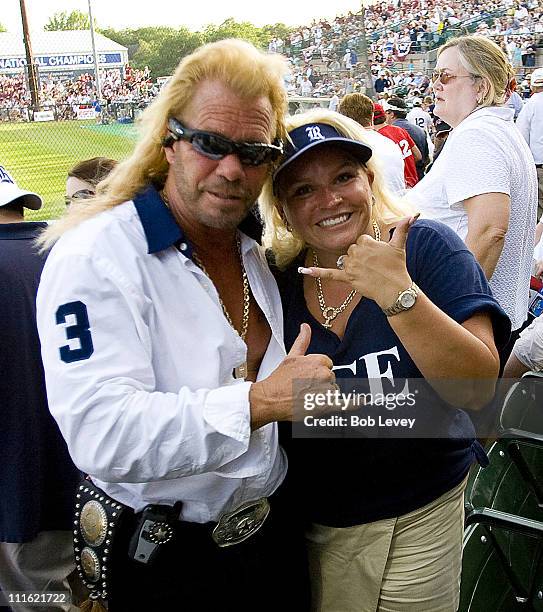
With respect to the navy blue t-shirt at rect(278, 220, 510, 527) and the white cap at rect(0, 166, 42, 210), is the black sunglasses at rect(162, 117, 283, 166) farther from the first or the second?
the white cap at rect(0, 166, 42, 210)

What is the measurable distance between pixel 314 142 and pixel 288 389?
0.65 metres

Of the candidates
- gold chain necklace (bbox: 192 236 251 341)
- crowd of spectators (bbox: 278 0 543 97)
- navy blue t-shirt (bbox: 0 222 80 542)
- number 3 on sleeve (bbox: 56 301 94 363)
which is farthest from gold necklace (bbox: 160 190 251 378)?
crowd of spectators (bbox: 278 0 543 97)

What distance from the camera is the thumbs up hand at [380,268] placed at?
146 centimetres

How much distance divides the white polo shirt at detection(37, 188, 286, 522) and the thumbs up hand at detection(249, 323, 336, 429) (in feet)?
0.09

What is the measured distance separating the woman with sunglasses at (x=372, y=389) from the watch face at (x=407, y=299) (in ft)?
0.44

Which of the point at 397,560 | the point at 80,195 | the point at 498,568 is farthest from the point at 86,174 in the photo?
the point at 498,568

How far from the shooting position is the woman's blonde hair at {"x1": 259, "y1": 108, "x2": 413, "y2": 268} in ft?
5.80

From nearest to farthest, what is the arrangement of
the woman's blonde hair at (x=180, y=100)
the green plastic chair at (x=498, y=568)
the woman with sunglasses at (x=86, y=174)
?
Answer: the woman's blonde hair at (x=180, y=100)
the green plastic chair at (x=498, y=568)
the woman with sunglasses at (x=86, y=174)

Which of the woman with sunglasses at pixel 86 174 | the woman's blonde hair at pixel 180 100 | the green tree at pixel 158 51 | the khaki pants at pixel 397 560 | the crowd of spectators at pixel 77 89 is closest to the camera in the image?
the woman's blonde hair at pixel 180 100

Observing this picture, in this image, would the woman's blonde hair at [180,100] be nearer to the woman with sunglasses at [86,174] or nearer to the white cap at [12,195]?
the white cap at [12,195]

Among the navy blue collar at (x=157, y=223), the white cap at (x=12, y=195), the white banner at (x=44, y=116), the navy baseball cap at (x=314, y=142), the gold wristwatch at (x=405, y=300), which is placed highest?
the navy baseball cap at (x=314, y=142)

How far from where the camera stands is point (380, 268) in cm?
148

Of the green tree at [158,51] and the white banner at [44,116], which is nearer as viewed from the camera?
the white banner at [44,116]

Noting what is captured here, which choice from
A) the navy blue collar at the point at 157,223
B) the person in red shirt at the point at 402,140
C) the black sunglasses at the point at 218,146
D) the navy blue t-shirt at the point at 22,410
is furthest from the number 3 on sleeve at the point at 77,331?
the person in red shirt at the point at 402,140
